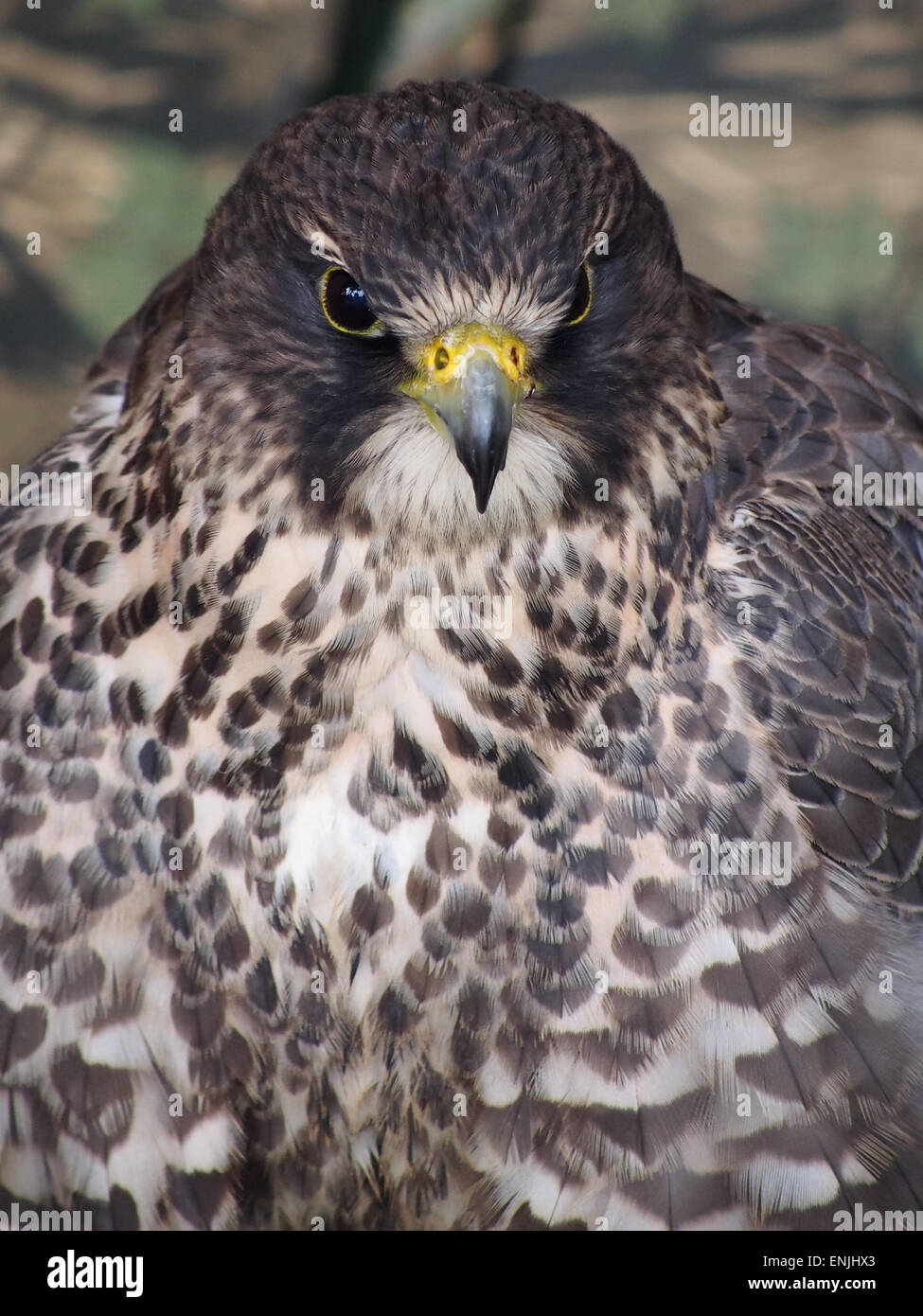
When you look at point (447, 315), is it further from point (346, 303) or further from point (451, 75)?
point (451, 75)

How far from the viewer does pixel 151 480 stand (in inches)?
87.9

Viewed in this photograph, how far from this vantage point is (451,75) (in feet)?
16.0

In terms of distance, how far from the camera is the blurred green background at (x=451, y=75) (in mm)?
4969

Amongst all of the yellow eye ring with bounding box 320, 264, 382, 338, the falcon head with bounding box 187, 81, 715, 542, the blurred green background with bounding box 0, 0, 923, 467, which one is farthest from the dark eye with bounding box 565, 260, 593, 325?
the blurred green background with bounding box 0, 0, 923, 467

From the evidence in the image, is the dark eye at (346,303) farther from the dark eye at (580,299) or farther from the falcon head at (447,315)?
the dark eye at (580,299)

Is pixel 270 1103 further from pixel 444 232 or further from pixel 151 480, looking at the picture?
pixel 444 232

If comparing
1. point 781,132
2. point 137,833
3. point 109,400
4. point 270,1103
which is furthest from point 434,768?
point 781,132

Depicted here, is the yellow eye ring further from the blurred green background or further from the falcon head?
the blurred green background

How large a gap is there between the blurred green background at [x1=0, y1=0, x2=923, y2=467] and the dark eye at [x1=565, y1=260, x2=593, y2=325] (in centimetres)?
322

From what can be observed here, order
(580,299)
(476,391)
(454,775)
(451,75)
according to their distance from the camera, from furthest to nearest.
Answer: (451,75)
(454,775)
(580,299)
(476,391)

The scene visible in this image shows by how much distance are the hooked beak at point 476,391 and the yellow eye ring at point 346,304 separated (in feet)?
0.28

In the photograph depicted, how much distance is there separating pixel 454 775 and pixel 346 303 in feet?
2.26

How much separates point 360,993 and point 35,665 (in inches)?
27.8

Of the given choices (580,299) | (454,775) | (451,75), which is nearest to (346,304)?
(580,299)
